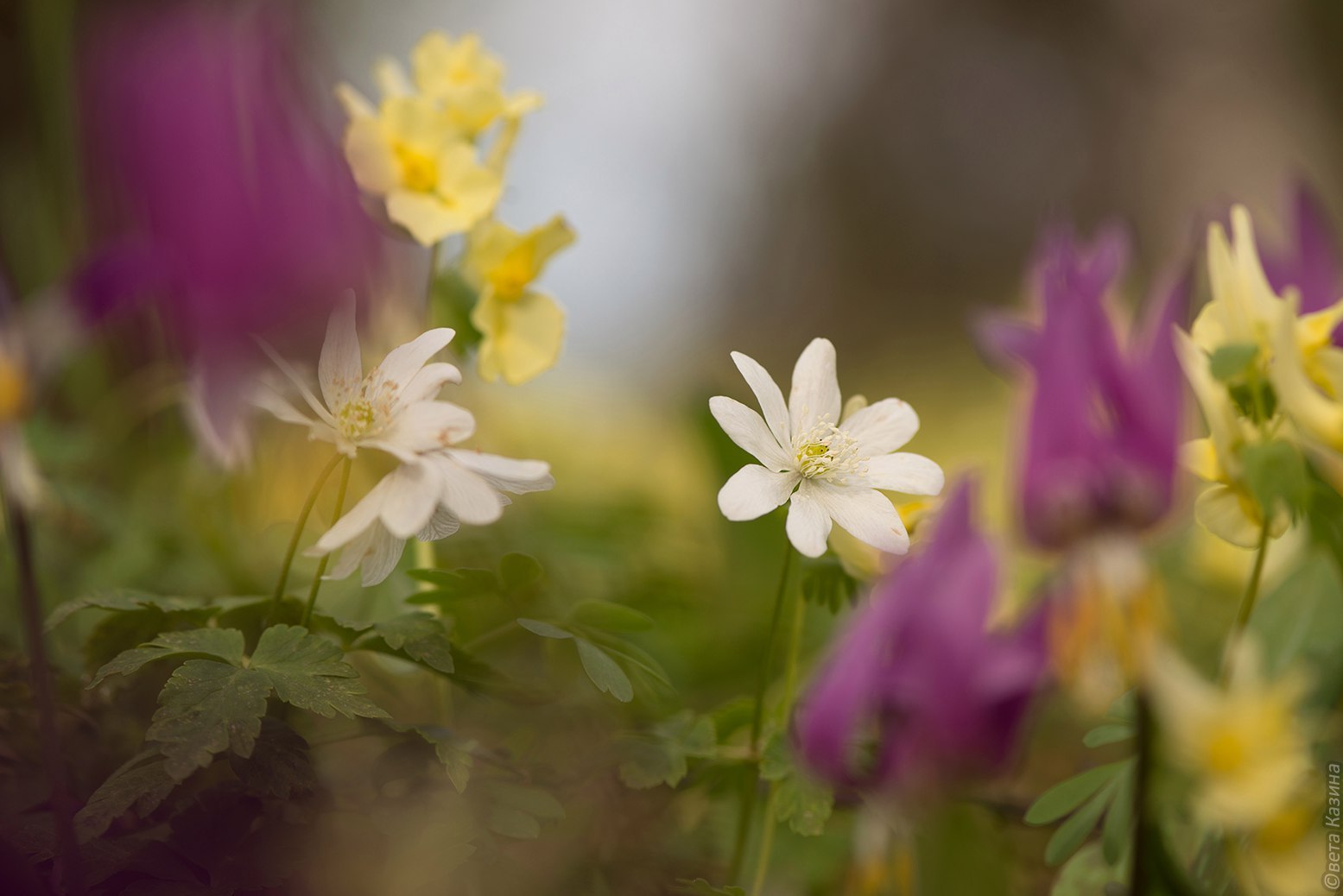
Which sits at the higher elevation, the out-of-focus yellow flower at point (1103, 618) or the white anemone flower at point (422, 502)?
the out-of-focus yellow flower at point (1103, 618)

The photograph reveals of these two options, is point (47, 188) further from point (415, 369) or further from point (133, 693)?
point (415, 369)

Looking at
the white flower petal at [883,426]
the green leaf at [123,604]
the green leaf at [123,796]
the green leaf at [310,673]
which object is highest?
the white flower petal at [883,426]

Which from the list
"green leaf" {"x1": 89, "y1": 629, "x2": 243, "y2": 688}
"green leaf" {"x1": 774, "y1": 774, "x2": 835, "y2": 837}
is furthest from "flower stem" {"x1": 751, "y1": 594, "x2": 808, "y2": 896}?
"green leaf" {"x1": 89, "y1": 629, "x2": 243, "y2": 688}

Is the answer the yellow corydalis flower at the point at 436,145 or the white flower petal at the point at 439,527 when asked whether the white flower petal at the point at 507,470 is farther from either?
the yellow corydalis flower at the point at 436,145

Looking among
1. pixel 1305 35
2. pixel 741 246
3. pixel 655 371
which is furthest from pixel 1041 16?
pixel 655 371

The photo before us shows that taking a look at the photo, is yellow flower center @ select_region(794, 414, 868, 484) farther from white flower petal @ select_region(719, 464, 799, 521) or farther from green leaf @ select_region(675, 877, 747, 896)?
green leaf @ select_region(675, 877, 747, 896)

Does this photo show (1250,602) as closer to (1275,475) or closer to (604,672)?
(1275,475)

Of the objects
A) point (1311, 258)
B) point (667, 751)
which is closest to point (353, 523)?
point (667, 751)

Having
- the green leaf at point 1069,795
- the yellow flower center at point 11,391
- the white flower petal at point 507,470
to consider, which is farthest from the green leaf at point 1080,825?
the yellow flower center at point 11,391
